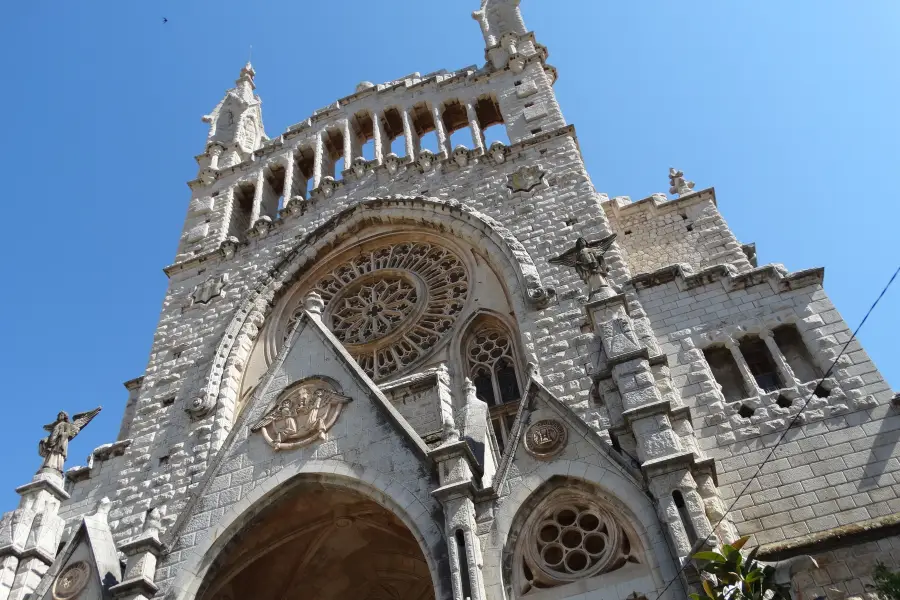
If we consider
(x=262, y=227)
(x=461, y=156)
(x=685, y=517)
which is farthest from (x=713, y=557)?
(x=262, y=227)

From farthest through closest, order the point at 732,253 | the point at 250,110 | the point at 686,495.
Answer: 1. the point at 250,110
2. the point at 732,253
3. the point at 686,495

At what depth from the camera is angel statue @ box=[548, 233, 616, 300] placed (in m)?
10.7

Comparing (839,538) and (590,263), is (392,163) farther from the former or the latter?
(839,538)

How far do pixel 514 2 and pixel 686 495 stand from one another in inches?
690

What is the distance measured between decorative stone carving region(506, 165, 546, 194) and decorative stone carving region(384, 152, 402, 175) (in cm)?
316

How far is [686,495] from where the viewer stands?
7.74 metres

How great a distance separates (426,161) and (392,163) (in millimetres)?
939

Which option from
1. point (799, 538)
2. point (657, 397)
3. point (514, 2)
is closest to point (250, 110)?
point (514, 2)

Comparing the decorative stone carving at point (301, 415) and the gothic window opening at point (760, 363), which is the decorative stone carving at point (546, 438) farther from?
the gothic window opening at point (760, 363)

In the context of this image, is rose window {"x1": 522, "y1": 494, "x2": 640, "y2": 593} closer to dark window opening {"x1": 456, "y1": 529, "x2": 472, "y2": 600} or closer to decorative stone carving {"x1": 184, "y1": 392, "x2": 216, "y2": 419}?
dark window opening {"x1": 456, "y1": 529, "x2": 472, "y2": 600}

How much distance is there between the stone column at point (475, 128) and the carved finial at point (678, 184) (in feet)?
13.8

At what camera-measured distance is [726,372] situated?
11102 mm

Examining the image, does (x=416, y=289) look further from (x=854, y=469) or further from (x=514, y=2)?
(x=514, y=2)

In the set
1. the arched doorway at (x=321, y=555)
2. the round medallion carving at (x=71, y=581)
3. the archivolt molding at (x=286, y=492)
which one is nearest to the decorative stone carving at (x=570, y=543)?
the archivolt molding at (x=286, y=492)
